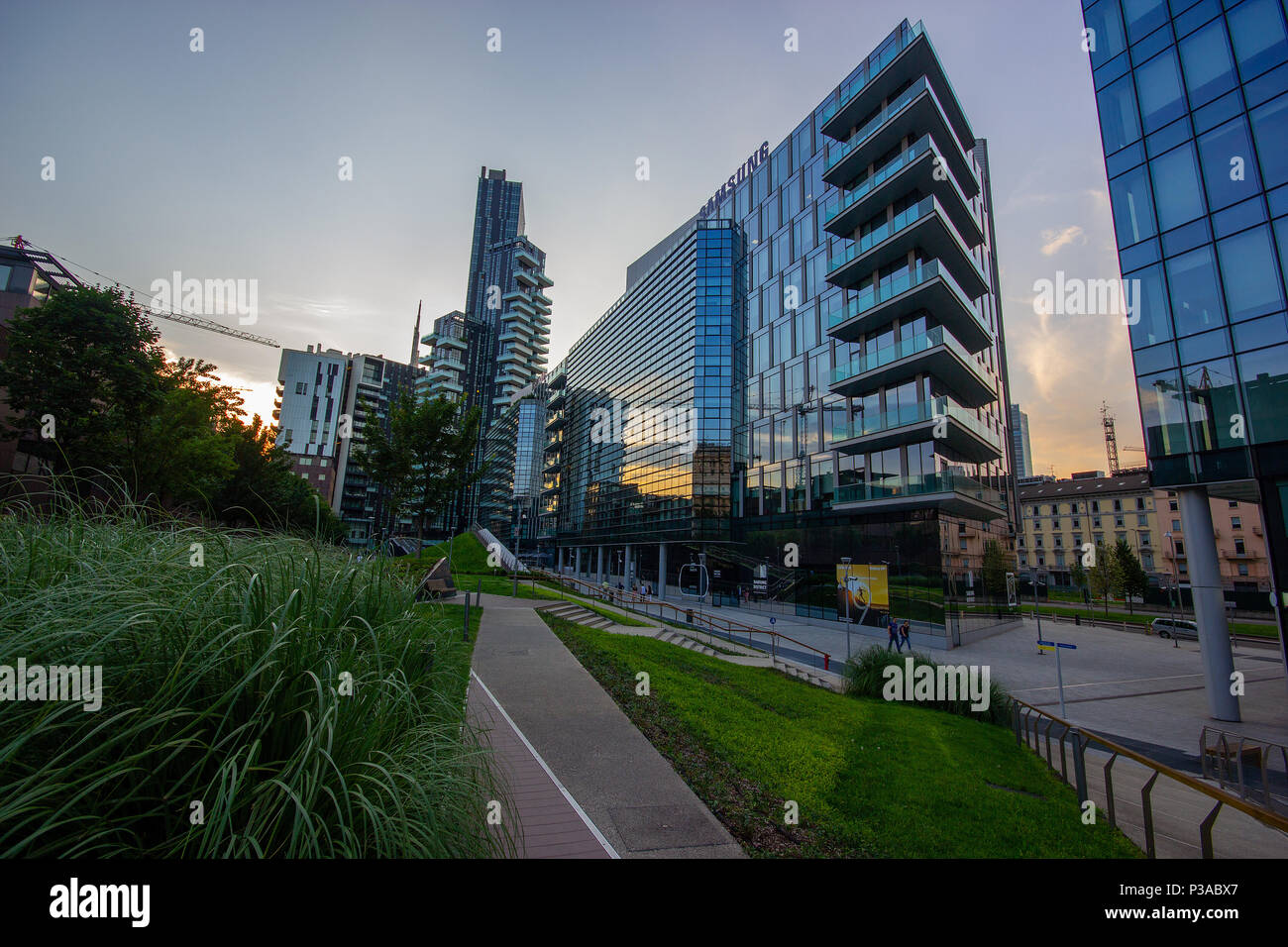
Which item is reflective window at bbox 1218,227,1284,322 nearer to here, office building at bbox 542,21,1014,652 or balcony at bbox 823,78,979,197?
office building at bbox 542,21,1014,652

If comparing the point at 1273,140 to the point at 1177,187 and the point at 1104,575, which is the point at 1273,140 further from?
the point at 1104,575

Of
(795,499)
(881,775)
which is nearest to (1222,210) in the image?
(881,775)

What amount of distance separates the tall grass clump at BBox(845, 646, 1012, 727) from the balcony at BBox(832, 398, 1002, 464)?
14.6 m

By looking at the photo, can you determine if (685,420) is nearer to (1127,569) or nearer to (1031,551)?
(1127,569)

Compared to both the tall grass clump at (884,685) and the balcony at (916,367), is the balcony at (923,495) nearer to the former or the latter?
the balcony at (916,367)

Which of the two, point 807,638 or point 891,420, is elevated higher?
point 891,420

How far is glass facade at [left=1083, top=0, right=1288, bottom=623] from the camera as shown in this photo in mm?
14078

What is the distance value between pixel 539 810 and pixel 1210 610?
1957 centimetres

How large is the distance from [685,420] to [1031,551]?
2961 inches

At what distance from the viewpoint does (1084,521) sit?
79375mm

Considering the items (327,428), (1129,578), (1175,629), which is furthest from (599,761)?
(327,428)

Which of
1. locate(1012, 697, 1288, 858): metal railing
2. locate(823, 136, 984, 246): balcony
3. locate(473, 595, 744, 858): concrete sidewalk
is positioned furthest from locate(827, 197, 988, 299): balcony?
locate(473, 595, 744, 858): concrete sidewalk

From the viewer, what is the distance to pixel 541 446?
93.1 meters
